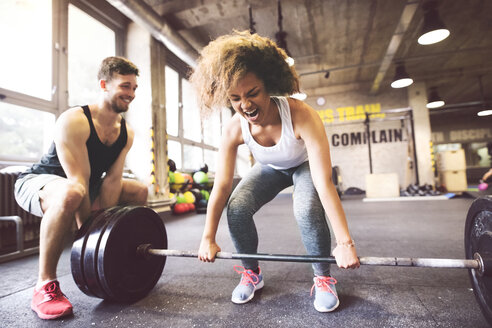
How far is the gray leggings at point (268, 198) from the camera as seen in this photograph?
43.9 inches

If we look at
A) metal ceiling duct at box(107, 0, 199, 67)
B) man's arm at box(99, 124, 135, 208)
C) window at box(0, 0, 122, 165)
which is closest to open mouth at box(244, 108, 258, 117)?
man's arm at box(99, 124, 135, 208)

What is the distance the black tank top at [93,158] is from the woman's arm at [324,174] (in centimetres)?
104

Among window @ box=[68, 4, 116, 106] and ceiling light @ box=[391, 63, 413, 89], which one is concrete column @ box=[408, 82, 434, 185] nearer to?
ceiling light @ box=[391, 63, 413, 89]

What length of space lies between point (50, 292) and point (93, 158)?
662 millimetres

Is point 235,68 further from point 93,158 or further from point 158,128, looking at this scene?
point 158,128

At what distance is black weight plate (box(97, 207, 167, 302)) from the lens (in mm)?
1114

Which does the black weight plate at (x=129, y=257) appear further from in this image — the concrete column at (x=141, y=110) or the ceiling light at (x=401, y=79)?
the ceiling light at (x=401, y=79)

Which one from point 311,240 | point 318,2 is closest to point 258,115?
point 311,240

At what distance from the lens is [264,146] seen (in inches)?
48.1

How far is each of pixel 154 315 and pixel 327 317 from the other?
2.22 ft

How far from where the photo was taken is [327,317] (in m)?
1.02

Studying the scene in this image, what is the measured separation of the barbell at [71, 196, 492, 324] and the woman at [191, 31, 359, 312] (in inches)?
6.0

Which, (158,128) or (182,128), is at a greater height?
(182,128)

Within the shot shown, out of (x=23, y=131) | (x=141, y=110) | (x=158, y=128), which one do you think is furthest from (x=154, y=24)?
(x=23, y=131)
